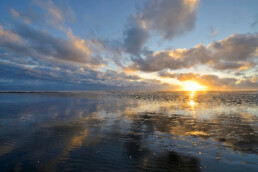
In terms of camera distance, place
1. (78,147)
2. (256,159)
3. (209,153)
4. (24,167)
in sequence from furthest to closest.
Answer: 1. (78,147)
2. (209,153)
3. (256,159)
4. (24,167)

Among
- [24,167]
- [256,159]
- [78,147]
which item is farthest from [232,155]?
[24,167]

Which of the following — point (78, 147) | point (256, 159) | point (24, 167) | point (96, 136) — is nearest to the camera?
point (24, 167)

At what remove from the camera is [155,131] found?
18.0 meters

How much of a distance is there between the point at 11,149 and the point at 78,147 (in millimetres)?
5187

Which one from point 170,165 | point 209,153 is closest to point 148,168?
point 170,165

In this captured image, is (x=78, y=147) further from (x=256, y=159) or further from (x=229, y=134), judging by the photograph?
(x=229, y=134)

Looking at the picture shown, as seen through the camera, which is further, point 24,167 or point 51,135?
point 51,135

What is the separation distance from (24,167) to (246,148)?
1667 centimetres

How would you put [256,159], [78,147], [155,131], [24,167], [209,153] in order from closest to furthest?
[24,167] < [256,159] < [209,153] < [78,147] < [155,131]

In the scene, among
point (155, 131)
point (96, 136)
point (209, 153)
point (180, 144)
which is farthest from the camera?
point (155, 131)

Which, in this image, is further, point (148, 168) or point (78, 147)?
point (78, 147)

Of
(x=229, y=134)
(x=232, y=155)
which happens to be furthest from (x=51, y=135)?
(x=229, y=134)

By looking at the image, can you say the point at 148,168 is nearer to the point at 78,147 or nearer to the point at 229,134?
the point at 78,147

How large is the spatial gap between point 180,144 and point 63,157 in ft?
31.8
